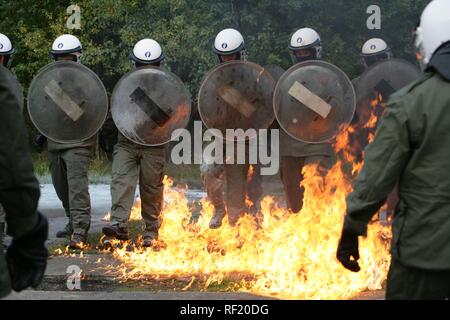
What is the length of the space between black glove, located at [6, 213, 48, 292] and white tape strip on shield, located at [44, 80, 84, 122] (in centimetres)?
395

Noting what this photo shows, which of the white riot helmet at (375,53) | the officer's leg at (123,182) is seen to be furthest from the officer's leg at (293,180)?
the officer's leg at (123,182)

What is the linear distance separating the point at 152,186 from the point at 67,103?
1.00m

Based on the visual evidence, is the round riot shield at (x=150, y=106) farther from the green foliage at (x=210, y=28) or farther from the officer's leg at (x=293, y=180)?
the green foliage at (x=210, y=28)

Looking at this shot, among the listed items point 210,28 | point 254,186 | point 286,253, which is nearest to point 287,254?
point 286,253

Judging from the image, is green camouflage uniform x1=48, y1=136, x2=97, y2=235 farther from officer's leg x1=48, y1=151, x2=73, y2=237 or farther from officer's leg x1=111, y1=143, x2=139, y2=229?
officer's leg x1=111, y1=143, x2=139, y2=229

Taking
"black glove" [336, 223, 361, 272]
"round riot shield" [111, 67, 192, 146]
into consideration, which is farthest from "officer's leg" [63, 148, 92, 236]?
"black glove" [336, 223, 361, 272]

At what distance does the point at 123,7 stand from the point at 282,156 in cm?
760

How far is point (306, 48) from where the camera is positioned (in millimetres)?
6598

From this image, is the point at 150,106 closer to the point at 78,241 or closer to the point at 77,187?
the point at 77,187

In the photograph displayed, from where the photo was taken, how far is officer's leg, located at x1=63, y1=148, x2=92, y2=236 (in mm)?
6500

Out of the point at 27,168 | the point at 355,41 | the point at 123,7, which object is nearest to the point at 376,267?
the point at 27,168

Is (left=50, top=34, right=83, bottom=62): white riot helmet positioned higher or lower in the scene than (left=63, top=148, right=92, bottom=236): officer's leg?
higher
